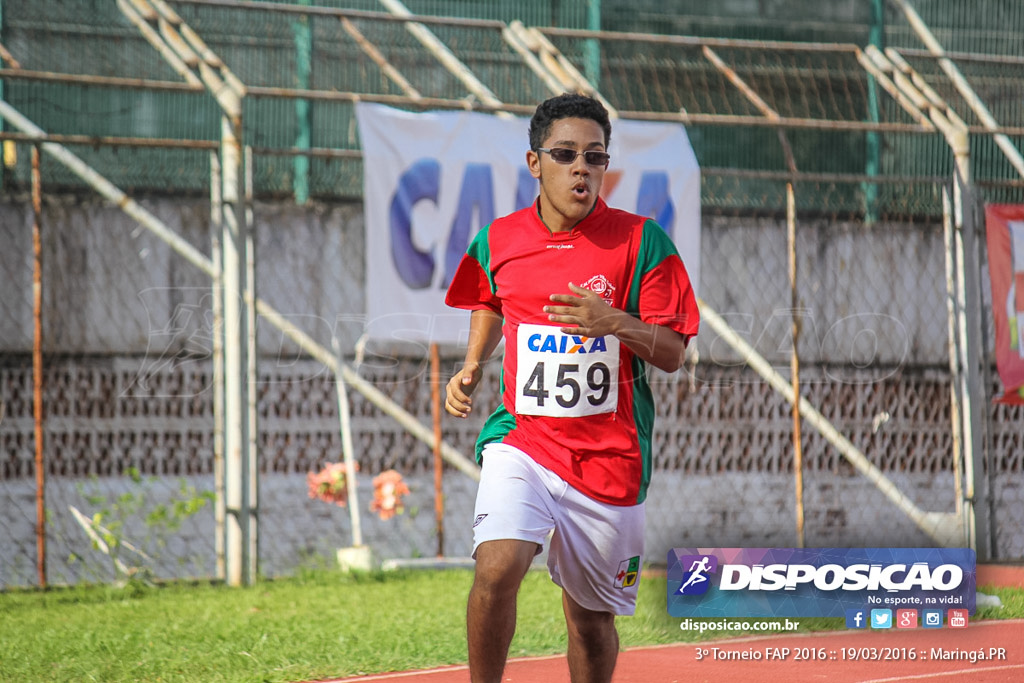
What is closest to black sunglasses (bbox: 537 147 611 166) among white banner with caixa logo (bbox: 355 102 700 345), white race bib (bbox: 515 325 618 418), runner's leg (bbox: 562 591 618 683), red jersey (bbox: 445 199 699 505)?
red jersey (bbox: 445 199 699 505)

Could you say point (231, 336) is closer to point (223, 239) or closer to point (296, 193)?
point (223, 239)

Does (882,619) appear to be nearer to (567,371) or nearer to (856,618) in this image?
(856,618)

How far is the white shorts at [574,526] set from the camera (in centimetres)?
385

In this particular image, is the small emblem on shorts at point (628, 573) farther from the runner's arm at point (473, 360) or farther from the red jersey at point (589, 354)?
the runner's arm at point (473, 360)

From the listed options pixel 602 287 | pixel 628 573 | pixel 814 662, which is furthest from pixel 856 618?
pixel 602 287

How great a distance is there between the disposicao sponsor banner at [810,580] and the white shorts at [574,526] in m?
1.66

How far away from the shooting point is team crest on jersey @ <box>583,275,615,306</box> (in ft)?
12.9

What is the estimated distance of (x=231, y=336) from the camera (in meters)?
7.58

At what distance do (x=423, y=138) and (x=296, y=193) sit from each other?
117 inches

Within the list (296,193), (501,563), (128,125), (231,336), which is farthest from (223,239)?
(501,563)

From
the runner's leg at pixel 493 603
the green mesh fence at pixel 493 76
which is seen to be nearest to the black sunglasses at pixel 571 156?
the runner's leg at pixel 493 603

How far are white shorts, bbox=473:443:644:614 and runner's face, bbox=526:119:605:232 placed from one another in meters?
A: 0.82

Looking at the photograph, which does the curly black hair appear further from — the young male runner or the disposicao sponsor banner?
the disposicao sponsor banner

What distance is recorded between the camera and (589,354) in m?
3.94
